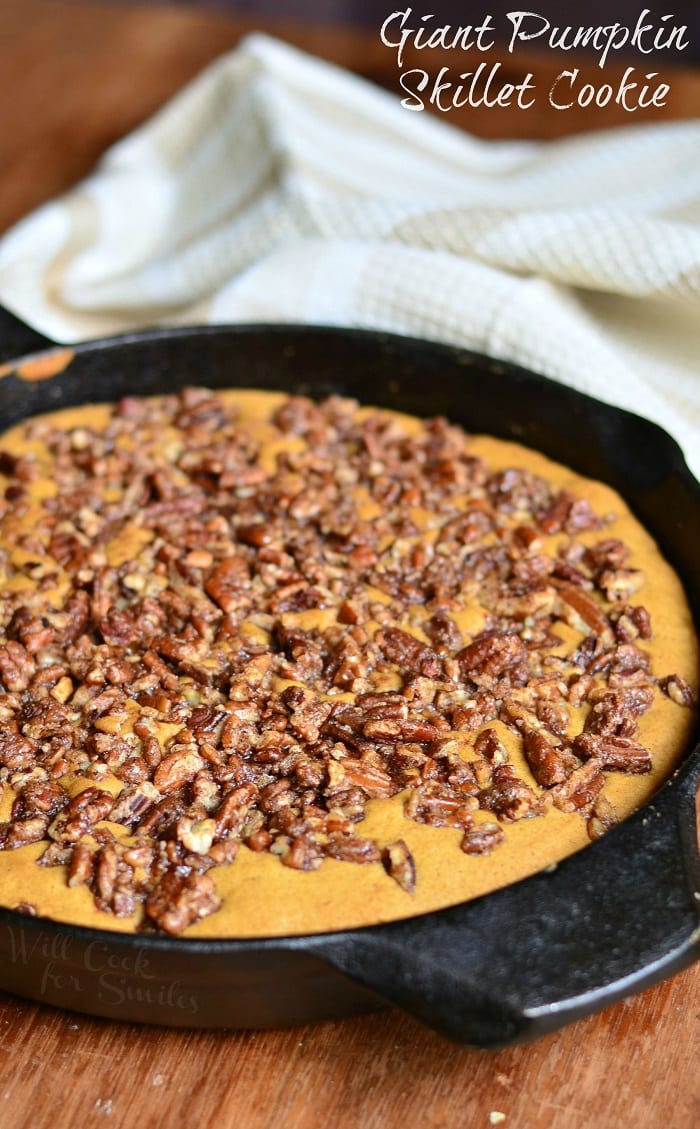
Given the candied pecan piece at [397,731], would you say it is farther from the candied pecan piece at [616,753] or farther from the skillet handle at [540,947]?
the skillet handle at [540,947]

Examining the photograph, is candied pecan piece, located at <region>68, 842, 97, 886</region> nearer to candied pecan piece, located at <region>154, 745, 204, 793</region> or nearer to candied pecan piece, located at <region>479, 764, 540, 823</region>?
candied pecan piece, located at <region>154, 745, 204, 793</region>

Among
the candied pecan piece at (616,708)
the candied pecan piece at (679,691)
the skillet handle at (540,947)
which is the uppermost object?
the skillet handle at (540,947)

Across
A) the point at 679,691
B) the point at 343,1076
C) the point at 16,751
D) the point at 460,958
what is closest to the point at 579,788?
the point at 679,691

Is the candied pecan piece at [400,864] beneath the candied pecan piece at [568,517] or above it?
beneath

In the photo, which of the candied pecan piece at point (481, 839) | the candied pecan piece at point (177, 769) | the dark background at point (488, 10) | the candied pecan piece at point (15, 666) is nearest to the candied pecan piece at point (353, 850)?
the candied pecan piece at point (481, 839)

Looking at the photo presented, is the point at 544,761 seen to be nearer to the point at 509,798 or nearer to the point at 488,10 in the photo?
the point at 509,798

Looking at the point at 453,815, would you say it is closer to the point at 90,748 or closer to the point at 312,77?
the point at 90,748

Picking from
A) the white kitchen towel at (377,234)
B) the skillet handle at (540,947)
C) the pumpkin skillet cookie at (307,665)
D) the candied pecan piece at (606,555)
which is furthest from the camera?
the white kitchen towel at (377,234)
